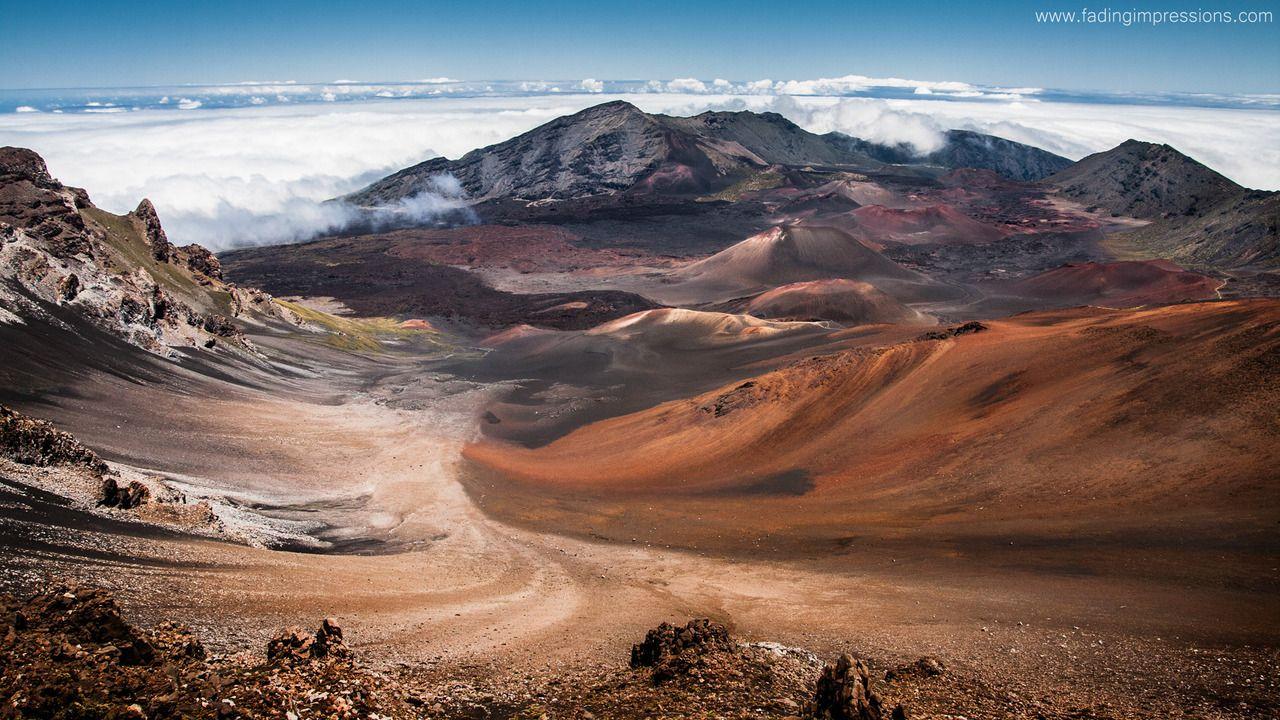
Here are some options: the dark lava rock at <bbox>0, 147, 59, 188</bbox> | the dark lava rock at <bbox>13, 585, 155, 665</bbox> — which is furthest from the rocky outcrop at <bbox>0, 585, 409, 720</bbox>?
the dark lava rock at <bbox>0, 147, 59, 188</bbox>

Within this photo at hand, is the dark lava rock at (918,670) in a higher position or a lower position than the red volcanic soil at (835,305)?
lower

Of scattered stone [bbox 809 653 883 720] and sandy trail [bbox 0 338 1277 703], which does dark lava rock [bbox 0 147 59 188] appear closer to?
sandy trail [bbox 0 338 1277 703]

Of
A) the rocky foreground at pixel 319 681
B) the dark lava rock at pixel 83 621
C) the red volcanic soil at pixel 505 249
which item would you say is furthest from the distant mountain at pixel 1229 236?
the dark lava rock at pixel 83 621

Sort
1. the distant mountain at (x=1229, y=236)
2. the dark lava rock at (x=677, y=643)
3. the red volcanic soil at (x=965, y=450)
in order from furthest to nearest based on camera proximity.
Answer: the distant mountain at (x=1229, y=236)
the red volcanic soil at (x=965, y=450)
the dark lava rock at (x=677, y=643)

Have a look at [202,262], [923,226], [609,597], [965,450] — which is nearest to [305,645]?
[609,597]

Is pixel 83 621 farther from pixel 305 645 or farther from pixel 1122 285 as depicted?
pixel 1122 285

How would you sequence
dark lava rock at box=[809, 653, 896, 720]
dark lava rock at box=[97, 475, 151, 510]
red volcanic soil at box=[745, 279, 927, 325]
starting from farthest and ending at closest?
red volcanic soil at box=[745, 279, 927, 325], dark lava rock at box=[97, 475, 151, 510], dark lava rock at box=[809, 653, 896, 720]

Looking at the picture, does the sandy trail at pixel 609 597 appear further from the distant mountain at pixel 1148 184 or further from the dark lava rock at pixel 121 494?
the distant mountain at pixel 1148 184

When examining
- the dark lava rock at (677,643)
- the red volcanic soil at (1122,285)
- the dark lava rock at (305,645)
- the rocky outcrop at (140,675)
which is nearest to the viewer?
the rocky outcrop at (140,675)
